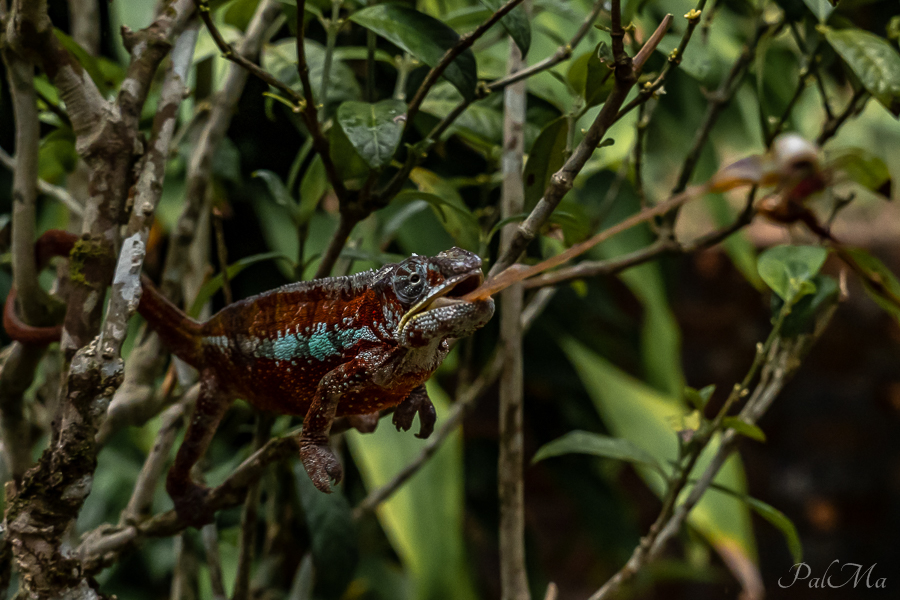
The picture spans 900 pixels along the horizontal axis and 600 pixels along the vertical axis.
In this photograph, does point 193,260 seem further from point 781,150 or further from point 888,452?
point 888,452

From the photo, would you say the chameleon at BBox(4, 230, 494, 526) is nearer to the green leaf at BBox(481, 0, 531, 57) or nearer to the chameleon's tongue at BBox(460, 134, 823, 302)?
the chameleon's tongue at BBox(460, 134, 823, 302)

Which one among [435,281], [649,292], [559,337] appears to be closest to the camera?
[435,281]

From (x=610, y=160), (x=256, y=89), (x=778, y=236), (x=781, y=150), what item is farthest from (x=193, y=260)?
(x=778, y=236)

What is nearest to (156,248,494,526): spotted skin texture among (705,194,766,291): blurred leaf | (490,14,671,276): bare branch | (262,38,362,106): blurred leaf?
(490,14,671,276): bare branch

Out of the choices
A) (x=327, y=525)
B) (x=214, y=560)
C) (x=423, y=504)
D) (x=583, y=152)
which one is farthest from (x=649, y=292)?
(x=583, y=152)

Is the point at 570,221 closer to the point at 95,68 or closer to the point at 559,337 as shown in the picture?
the point at 95,68
